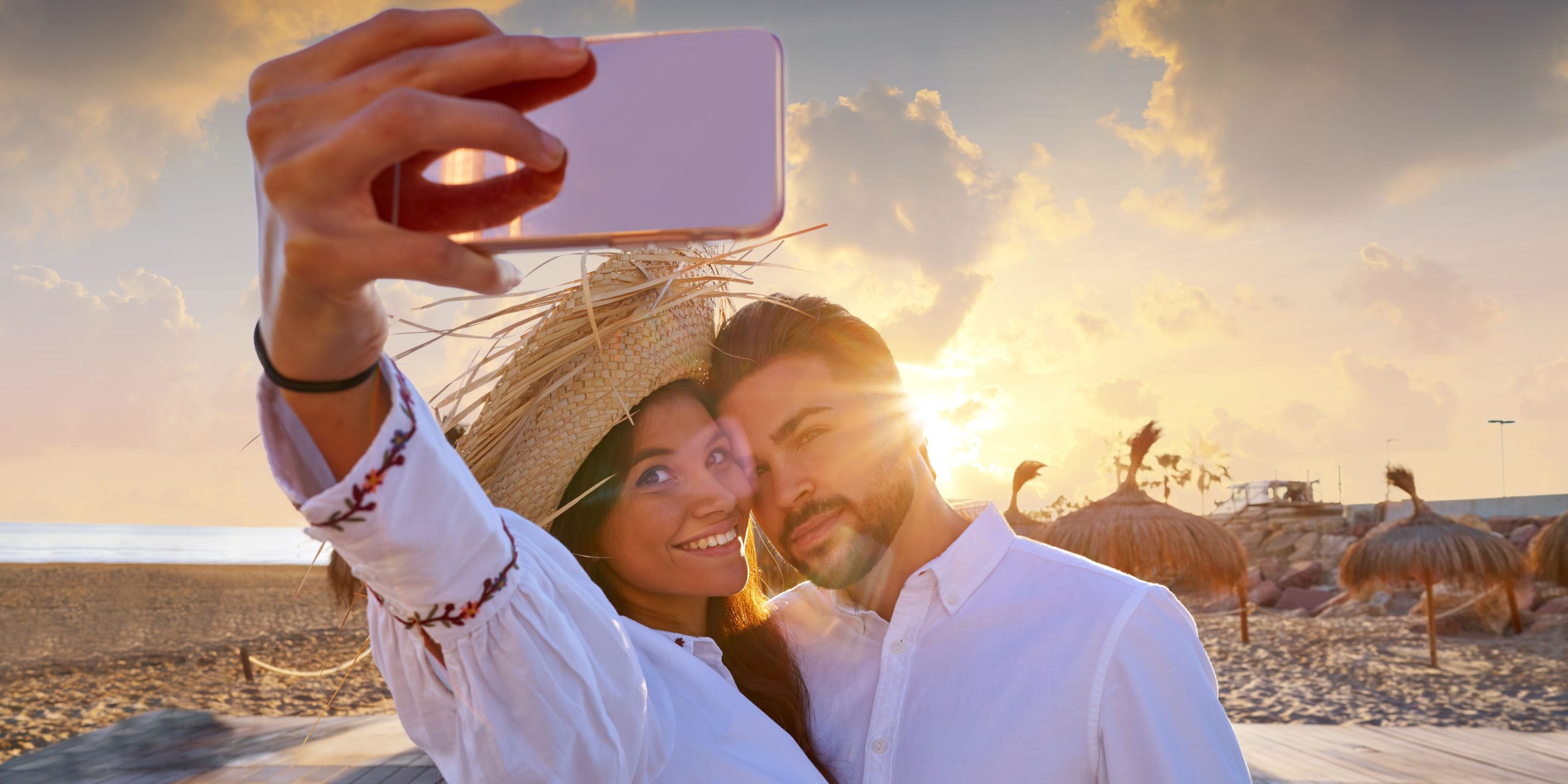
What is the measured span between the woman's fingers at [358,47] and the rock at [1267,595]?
24.4m

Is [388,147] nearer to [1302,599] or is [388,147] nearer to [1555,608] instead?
[1555,608]

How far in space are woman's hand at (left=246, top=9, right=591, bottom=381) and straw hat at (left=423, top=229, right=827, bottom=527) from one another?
110 cm

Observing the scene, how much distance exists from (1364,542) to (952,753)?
14.8m

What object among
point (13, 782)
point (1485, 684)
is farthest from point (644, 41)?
point (1485, 684)

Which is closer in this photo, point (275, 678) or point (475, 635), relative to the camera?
point (475, 635)

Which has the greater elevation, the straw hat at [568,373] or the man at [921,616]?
the straw hat at [568,373]

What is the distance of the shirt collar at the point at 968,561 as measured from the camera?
2346 millimetres

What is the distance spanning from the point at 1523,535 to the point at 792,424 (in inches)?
1073

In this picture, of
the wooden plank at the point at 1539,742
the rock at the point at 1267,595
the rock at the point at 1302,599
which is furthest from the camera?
the rock at the point at 1267,595

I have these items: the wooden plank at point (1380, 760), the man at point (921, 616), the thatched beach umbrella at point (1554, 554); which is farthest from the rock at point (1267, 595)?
the man at point (921, 616)

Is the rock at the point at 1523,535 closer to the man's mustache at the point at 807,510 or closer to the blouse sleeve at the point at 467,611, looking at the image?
the man's mustache at the point at 807,510

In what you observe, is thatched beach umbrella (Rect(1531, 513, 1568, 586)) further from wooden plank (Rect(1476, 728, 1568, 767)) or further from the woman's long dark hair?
the woman's long dark hair

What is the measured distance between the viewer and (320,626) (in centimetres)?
2350

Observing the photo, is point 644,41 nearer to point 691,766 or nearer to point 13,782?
point 691,766
